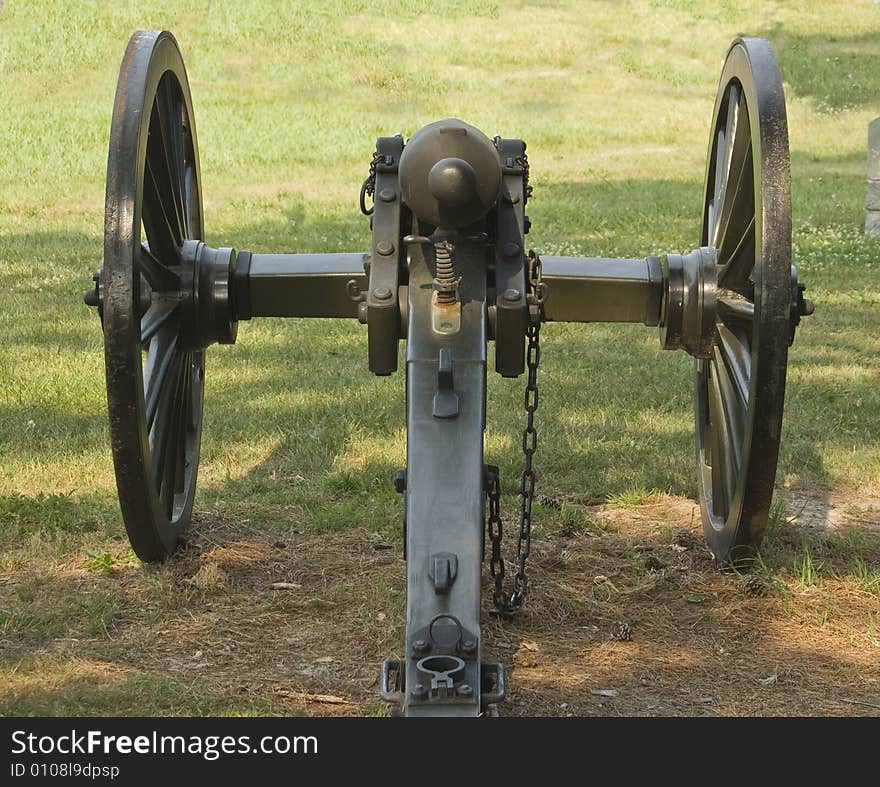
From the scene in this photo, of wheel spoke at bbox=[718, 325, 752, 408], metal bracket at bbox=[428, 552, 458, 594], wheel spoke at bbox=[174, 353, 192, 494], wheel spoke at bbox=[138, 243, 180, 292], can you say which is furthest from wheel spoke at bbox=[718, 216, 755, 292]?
wheel spoke at bbox=[174, 353, 192, 494]

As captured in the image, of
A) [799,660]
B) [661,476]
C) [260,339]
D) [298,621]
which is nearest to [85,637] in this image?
[298,621]

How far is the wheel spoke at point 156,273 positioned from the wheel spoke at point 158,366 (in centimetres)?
13

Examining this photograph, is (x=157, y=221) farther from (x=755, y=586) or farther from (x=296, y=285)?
(x=755, y=586)

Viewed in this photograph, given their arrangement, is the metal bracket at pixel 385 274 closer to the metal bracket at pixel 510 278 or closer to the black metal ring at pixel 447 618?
the metal bracket at pixel 510 278

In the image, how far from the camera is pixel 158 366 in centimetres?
462

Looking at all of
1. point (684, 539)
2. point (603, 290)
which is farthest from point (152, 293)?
point (684, 539)

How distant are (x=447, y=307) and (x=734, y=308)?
106cm

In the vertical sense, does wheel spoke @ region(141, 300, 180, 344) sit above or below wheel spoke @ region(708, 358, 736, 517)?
above

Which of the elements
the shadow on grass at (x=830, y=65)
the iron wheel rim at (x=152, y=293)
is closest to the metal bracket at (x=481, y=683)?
the iron wheel rim at (x=152, y=293)

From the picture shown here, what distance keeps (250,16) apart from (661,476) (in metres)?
21.9

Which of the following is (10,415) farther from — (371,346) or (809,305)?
(809,305)

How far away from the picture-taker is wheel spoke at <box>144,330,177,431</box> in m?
4.50

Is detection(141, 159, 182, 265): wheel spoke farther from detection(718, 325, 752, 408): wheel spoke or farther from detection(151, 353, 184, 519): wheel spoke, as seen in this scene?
detection(718, 325, 752, 408): wheel spoke

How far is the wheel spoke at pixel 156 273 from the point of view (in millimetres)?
4484
